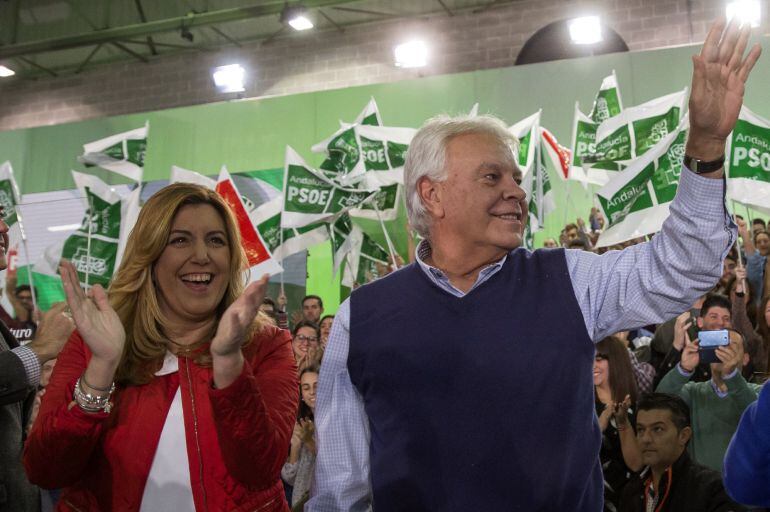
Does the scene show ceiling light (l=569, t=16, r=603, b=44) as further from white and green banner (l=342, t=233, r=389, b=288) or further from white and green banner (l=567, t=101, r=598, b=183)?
white and green banner (l=342, t=233, r=389, b=288)

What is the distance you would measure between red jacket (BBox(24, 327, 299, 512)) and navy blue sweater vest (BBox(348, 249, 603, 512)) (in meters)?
0.22

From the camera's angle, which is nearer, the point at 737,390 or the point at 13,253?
the point at 737,390

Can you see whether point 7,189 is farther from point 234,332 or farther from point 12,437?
point 234,332

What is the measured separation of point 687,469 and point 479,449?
2.07 m

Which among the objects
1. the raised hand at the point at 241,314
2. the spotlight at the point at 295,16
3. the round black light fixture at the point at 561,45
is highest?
the spotlight at the point at 295,16

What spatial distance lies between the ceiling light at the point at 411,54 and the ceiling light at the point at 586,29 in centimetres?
219

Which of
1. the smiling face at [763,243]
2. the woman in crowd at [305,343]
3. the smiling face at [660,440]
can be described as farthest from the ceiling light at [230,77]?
the smiling face at [660,440]

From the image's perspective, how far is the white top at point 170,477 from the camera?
1.74 metres

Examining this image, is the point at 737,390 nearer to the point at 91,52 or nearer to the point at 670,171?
the point at 670,171

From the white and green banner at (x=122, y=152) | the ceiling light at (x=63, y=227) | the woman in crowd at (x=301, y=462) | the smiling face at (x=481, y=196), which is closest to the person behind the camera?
the smiling face at (x=481, y=196)

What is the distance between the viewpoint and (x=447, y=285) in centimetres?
182

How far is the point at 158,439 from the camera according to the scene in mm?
1774

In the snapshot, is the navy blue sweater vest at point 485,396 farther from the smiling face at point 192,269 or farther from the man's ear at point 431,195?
the smiling face at point 192,269

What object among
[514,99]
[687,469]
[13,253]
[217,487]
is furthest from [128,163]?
[217,487]
